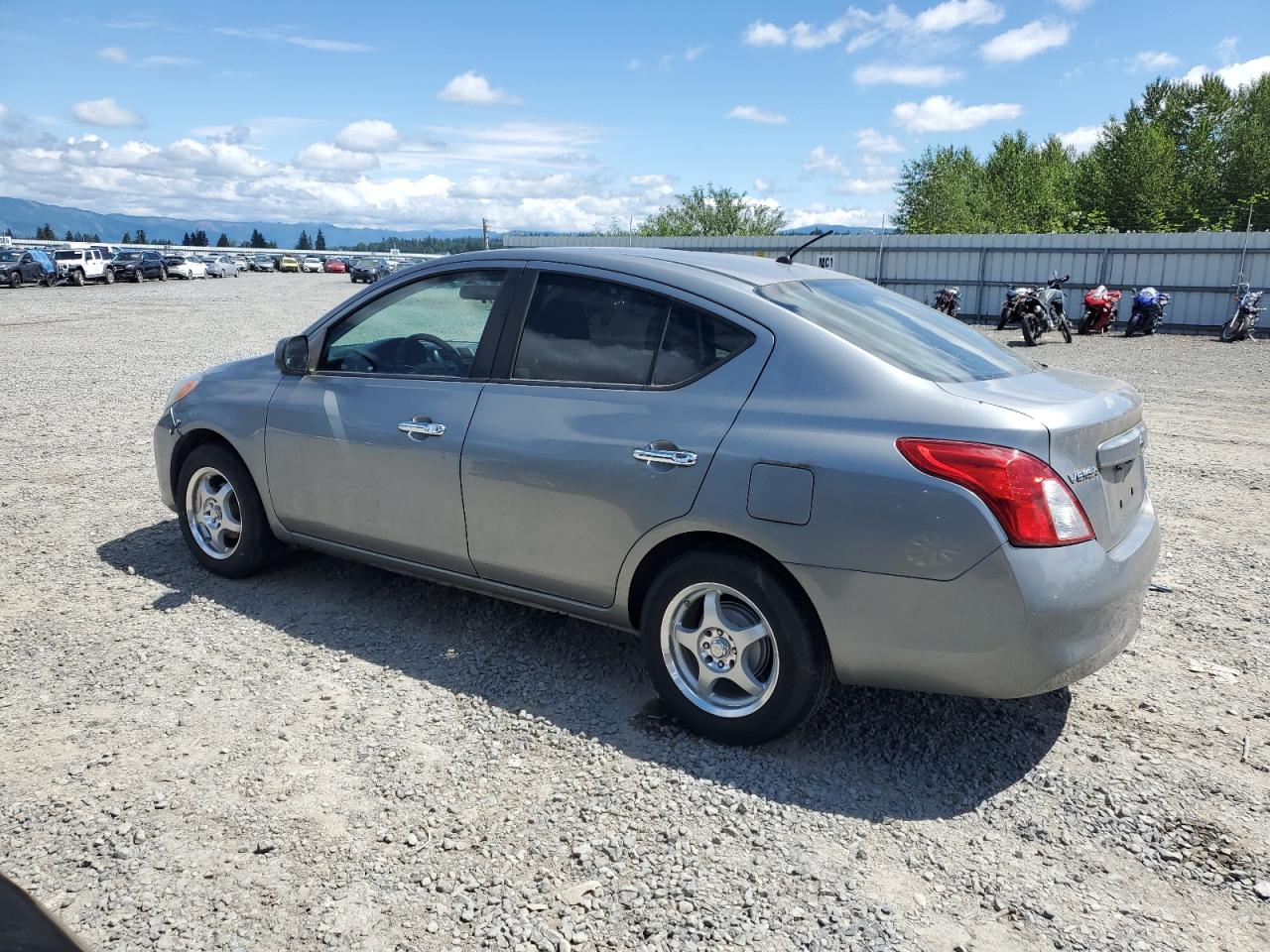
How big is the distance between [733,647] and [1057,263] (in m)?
27.6

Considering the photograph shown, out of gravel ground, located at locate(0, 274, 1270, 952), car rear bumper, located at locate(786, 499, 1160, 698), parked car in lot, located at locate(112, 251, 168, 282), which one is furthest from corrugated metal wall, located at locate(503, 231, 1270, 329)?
parked car in lot, located at locate(112, 251, 168, 282)

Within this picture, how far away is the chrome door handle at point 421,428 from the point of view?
160 inches

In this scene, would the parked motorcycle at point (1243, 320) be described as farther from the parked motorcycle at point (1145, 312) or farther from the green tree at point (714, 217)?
the green tree at point (714, 217)

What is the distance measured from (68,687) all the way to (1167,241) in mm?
28551

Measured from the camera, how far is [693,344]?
11.6 feet

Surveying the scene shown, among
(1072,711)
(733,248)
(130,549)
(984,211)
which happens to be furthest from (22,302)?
(984,211)

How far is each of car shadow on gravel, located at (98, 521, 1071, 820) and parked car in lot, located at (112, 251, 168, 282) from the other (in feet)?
176

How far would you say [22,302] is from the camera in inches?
1249

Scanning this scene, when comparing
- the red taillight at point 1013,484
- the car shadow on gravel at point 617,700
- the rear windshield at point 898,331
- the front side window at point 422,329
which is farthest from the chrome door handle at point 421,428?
the red taillight at point 1013,484

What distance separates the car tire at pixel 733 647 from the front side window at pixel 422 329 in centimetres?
141

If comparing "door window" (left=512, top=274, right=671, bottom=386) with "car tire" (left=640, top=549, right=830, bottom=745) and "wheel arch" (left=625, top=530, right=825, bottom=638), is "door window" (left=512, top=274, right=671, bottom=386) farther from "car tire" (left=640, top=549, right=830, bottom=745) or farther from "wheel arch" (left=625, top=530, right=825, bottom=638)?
"car tire" (left=640, top=549, right=830, bottom=745)

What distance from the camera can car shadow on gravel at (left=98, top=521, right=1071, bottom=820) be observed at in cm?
330

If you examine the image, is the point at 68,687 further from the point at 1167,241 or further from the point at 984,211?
the point at 984,211

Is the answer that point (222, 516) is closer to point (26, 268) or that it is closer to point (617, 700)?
point (617, 700)
